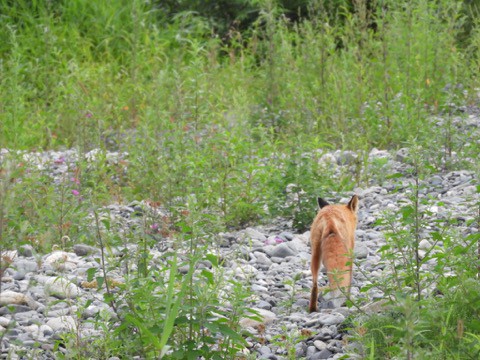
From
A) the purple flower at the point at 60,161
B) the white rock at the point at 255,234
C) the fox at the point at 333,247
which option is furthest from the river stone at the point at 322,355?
the purple flower at the point at 60,161

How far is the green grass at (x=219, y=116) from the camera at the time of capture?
6133 millimetres

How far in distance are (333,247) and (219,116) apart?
4032 mm

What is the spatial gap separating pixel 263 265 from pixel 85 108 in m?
3.19

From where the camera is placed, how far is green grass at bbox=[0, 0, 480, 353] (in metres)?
6.13

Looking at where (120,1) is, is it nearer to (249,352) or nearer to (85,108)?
(85,108)

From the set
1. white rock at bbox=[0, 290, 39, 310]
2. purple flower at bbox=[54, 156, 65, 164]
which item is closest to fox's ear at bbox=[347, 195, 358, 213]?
white rock at bbox=[0, 290, 39, 310]

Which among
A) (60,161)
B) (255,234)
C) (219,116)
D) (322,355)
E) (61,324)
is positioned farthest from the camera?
(219,116)

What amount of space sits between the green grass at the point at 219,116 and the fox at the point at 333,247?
541 mm

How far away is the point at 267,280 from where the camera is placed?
5109mm

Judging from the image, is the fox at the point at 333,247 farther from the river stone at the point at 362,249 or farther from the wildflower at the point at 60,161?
the wildflower at the point at 60,161

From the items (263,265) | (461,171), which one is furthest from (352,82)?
(263,265)

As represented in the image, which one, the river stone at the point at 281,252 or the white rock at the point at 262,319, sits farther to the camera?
the river stone at the point at 281,252

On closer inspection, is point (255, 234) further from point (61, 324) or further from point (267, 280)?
point (61, 324)

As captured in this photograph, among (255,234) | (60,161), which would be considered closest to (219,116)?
(60,161)
